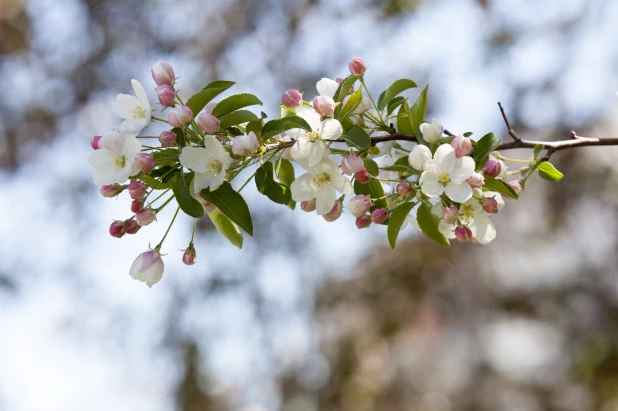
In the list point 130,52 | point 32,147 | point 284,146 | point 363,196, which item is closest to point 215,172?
point 284,146

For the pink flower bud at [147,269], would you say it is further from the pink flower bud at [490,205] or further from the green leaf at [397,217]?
the pink flower bud at [490,205]

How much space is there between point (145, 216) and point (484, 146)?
54cm

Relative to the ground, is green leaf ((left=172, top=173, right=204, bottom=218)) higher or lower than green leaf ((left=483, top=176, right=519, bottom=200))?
higher

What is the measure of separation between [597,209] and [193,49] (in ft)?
12.1

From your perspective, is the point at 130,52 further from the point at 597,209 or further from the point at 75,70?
the point at 597,209

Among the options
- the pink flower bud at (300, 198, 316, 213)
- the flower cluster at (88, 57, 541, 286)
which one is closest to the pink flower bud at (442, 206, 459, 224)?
the flower cluster at (88, 57, 541, 286)

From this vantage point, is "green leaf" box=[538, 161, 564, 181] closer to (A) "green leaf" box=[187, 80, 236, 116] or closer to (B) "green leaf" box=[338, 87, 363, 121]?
Answer: (B) "green leaf" box=[338, 87, 363, 121]

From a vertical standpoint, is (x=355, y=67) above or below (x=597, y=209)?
above

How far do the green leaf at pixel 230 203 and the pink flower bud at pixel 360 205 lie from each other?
17 cm

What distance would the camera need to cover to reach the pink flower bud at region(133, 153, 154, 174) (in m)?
0.81

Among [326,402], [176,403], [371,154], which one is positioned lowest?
[326,402]

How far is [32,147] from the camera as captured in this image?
16.3 ft

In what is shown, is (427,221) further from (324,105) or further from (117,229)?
(117,229)

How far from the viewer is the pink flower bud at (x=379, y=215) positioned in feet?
2.94
